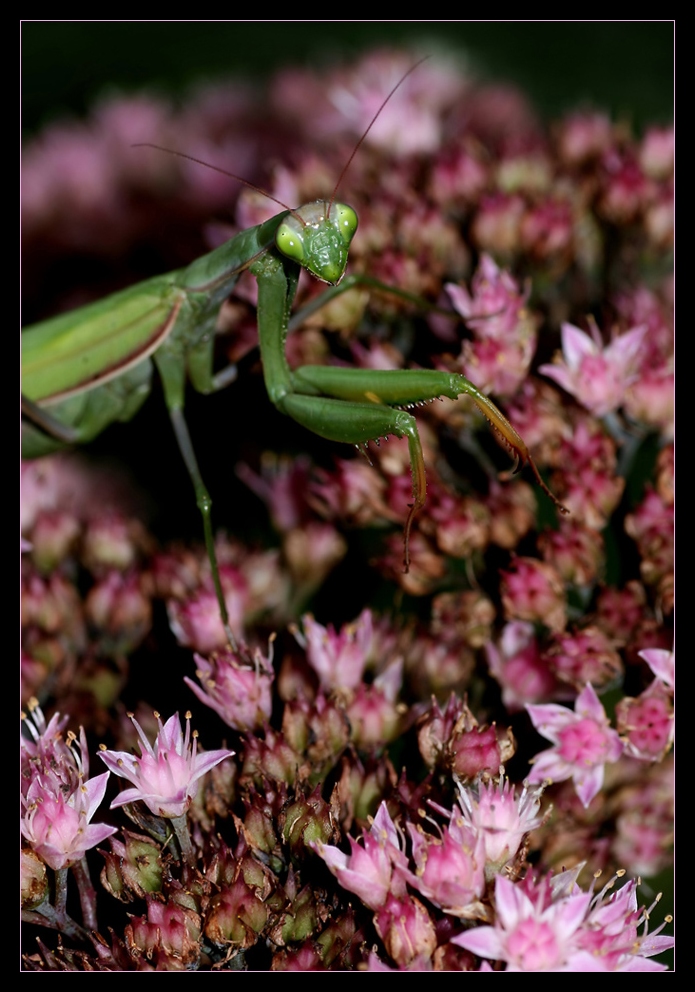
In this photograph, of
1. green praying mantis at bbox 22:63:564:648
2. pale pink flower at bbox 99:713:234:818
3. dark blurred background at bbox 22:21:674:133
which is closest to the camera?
pale pink flower at bbox 99:713:234:818

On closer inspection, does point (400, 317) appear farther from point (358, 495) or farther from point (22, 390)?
point (22, 390)

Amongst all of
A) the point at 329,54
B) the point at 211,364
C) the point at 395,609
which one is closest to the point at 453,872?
the point at 395,609

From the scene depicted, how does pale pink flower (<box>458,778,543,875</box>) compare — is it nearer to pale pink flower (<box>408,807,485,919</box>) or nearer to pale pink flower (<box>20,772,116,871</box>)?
pale pink flower (<box>408,807,485,919</box>)

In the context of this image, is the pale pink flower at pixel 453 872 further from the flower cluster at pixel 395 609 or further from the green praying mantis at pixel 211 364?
the green praying mantis at pixel 211 364

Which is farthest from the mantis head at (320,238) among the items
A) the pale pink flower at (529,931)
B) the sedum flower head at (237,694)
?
the pale pink flower at (529,931)

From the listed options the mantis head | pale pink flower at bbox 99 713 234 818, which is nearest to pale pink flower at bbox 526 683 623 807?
pale pink flower at bbox 99 713 234 818

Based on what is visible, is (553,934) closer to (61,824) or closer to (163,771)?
(163,771)

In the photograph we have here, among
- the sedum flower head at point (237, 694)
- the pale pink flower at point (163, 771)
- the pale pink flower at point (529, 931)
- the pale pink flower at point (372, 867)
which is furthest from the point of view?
the sedum flower head at point (237, 694)
